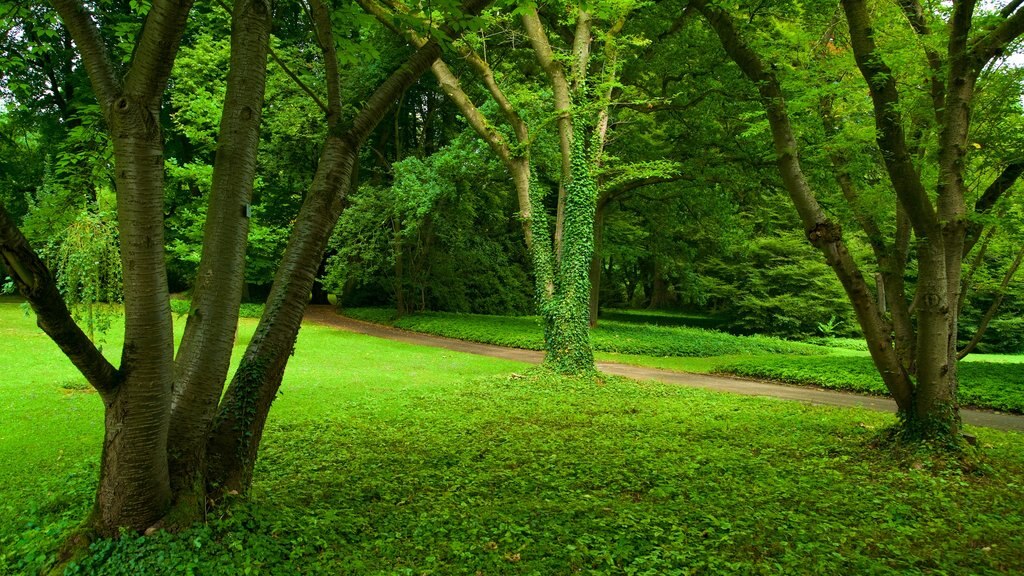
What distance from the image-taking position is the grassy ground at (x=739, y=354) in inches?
511

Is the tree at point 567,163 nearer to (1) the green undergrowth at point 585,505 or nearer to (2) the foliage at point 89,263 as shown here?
(1) the green undergrowth at point 585,505

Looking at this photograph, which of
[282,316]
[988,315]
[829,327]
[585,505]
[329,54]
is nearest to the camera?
[282,316]

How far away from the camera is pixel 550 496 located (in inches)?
199

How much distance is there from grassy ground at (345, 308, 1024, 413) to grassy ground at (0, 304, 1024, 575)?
511 cm

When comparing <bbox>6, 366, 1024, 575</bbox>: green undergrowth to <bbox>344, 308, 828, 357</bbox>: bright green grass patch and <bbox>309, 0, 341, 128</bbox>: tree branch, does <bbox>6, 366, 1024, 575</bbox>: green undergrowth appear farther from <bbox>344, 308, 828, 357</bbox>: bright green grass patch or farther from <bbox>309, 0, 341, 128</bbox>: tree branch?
<bbox>344, 308, 828, 357</bbox>: bright green grass patch

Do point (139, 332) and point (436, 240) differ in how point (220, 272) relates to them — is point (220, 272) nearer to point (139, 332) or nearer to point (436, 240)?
point (139, 332)

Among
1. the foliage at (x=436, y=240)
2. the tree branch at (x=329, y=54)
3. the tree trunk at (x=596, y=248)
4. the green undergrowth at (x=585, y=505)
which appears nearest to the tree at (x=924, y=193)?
the green undergrowth at (x=585, y=505)

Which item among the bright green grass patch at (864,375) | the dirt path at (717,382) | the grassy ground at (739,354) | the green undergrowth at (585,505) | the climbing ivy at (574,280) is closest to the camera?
the green undergrowth at (585,505)

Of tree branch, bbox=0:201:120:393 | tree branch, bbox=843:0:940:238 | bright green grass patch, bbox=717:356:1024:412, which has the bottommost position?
bright green grass patch, bbox=717:356:1024:412

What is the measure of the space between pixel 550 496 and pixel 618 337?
16.2 meters

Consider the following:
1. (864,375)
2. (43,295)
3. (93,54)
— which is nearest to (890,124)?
(93,54)

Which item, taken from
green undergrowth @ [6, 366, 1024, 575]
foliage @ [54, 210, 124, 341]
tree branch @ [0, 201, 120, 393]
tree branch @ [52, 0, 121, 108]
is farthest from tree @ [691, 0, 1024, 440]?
foliage @ [54, 210, 124, 341]

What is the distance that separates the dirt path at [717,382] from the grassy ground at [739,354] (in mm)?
546

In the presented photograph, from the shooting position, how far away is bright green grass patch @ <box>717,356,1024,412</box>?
A: 11.9 metres
